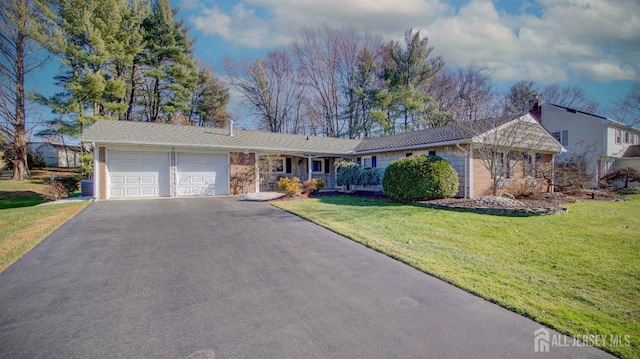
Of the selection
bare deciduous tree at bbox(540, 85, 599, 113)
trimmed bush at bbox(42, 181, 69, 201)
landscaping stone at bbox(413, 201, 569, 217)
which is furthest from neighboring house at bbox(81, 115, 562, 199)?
bare deciduous tree at bbox(540, 85, 599, 113)

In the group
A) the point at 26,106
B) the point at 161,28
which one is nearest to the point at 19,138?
the point at 26,106

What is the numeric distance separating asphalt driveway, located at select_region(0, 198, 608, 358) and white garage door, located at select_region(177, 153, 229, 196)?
9.30 meters

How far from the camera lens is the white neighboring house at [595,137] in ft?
69.2

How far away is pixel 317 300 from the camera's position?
135 inches

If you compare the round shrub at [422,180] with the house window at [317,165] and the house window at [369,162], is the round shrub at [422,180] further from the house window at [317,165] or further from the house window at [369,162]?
the house window at [317,165]

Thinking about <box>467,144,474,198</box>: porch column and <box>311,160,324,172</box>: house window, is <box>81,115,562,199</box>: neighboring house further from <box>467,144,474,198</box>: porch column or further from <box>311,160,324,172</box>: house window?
<box>311,160,324,172</box>: house window

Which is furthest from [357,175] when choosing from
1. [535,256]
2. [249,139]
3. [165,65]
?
[165,65]

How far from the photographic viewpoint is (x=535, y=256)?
204 inches

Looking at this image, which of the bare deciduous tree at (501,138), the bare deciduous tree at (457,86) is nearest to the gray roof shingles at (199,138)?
the bare deciduous tree at (501,138)

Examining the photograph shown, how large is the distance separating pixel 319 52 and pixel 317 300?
1212 inches

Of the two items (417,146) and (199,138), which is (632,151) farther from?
(199,138)

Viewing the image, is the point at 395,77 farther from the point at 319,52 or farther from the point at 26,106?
the point at 26,106

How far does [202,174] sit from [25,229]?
8423 mm

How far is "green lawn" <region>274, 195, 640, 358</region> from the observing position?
126 inches
